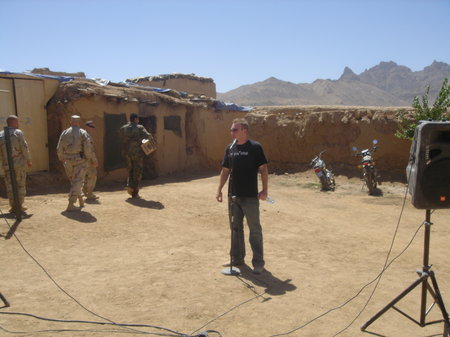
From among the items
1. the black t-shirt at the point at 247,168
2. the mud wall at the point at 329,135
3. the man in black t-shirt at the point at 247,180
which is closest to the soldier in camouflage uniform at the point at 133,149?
the man in black t-shirt at the point at 247,180

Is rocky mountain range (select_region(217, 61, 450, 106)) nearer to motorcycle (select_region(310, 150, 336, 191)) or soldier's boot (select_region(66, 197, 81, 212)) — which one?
motorcycle (select_region(310, 150, 336, 191))

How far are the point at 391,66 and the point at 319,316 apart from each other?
318ft

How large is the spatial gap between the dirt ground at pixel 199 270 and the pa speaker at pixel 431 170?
1.21 metres

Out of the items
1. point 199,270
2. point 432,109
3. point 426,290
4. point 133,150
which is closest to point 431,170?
point 426,290

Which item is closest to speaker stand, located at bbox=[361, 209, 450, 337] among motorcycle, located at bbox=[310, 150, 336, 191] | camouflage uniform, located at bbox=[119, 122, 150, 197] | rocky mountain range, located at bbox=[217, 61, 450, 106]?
camouflage uniform, located at bbox=[119, 122, 150, 197]

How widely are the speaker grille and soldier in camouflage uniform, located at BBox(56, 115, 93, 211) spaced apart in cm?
596

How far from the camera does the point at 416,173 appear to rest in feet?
10.8

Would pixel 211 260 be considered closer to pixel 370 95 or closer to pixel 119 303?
pixel 119 303

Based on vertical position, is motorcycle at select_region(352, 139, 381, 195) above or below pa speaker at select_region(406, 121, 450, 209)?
below

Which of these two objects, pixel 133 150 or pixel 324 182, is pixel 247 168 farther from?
pixel 324 182

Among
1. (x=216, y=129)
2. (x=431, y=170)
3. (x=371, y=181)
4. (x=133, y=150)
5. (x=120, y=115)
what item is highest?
(x=120, y=115)

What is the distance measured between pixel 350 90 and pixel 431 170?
6864 centimetres

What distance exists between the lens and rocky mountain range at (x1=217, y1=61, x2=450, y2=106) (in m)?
62.4

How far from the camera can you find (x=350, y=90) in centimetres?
6806
